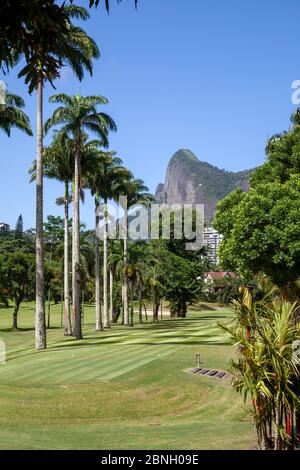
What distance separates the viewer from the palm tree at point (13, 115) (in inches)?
1448

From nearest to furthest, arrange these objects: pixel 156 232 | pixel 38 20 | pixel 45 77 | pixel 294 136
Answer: pixel 38 20 → pixel 45 77 → pixel 294 136 → pixel 156 232

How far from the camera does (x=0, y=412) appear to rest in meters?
17.1

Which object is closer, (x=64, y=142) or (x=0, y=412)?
(x=0, y=412)

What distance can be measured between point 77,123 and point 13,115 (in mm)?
6710

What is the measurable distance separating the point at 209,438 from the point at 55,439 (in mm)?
3834

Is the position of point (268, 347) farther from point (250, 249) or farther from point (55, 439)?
point (250, 249)

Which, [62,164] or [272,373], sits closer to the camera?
[272,373]

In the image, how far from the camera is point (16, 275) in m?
64.8

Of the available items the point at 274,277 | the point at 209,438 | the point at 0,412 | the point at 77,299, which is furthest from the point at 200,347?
the point at 209,438

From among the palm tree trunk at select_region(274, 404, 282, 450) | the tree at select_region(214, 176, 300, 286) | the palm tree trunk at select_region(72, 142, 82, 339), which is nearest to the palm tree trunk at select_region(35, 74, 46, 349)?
the palm tree trunk at select_region(72, 142, 82, 339)

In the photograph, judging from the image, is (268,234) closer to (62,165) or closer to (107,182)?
(62,165)

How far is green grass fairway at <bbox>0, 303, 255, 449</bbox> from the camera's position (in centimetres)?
1325

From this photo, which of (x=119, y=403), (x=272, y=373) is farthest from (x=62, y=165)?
(x=272, y=373)

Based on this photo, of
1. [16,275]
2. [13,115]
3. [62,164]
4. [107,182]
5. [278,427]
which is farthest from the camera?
[16,275]
